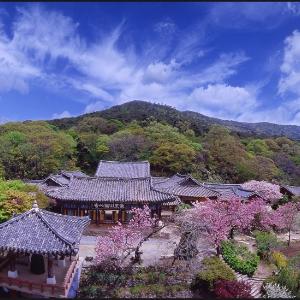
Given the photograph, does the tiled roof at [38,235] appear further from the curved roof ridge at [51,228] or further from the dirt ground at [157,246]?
the dirt ground at [157,246]

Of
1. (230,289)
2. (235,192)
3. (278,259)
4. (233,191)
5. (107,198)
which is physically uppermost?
(233,191)

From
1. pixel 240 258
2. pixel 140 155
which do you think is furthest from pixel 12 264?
pixel 140 155

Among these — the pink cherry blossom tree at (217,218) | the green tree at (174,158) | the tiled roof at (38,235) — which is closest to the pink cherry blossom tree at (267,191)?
the pink cherry blossom tree at (217,218)

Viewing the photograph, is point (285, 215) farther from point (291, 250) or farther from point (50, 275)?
point (50, 275)

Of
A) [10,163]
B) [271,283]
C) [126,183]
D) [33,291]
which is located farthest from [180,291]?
[10,163]

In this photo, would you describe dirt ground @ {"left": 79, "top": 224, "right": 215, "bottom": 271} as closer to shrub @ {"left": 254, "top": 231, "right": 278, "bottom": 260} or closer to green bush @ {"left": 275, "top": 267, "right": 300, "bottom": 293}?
shrub @ {"left": 254, "top": 231, "right": 278, "bottom": 260}

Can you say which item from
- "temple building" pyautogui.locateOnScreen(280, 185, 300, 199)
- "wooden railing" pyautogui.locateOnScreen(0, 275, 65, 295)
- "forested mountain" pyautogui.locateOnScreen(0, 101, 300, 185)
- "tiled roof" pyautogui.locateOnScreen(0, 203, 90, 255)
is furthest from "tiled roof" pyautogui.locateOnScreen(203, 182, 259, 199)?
"wooden railing" pyautogui.locateOnScreen(0, 275, 65, 295)
